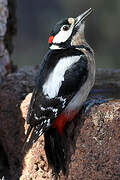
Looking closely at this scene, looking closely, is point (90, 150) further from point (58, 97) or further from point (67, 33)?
point (67, 33)

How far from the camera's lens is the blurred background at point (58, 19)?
8.27m

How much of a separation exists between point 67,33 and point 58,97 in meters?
0.65

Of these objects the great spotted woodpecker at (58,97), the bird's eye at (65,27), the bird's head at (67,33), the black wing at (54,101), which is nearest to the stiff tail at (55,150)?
the great spotted woodpecker at (58,97)

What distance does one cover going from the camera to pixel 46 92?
2.92m

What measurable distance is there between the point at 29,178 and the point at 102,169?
28.2 inches

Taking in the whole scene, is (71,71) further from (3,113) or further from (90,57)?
(3,113)

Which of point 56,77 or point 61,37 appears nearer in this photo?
point 56,77

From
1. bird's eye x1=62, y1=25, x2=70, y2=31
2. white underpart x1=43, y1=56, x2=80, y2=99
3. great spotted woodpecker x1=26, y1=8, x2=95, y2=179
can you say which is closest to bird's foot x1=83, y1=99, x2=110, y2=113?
great spotted woodpecker x1=26, y1=8, x2=95, y2=179

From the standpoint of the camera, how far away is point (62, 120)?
9.48 feet

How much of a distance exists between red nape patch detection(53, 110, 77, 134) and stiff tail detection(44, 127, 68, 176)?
33 millimetres

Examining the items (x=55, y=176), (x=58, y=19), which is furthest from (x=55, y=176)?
(x=58, y=19)

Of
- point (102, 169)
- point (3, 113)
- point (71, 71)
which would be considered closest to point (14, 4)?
point (3, 113)

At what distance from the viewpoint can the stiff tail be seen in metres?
2.87

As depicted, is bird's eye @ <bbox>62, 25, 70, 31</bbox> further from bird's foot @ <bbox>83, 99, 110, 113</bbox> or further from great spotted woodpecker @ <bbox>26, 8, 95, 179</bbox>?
bird's foot @ <bbox>83, 99, 110, 113</bbox>
